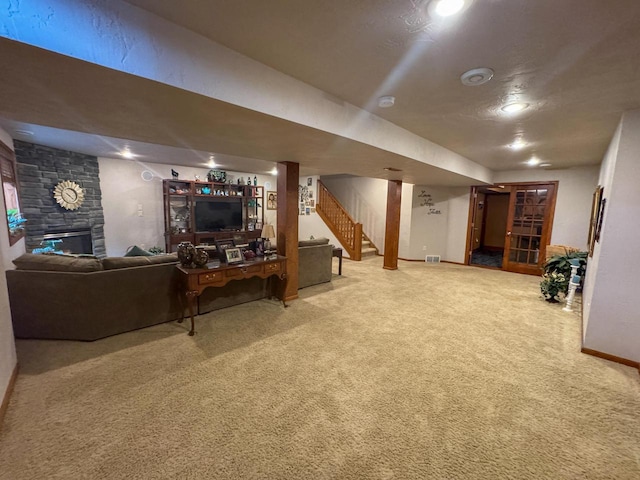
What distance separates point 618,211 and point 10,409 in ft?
16.4

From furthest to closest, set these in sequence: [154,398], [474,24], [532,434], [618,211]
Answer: [618,211]
[154,398]
[532,434]
[474,24]

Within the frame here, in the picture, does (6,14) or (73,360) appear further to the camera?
(73,360)

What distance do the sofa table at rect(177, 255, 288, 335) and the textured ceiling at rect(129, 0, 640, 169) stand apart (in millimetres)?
2108

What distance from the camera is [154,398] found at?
1873mm

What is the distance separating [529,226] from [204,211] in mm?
7717

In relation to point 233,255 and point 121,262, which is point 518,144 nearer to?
point 233,255

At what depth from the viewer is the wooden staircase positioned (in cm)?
673

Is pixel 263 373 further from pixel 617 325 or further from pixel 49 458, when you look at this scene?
pixel 617 325

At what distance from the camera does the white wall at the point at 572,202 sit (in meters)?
5.10

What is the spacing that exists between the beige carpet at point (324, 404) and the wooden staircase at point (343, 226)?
12.0 feet

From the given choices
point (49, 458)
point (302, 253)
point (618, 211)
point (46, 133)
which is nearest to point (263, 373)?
point (49, 458)

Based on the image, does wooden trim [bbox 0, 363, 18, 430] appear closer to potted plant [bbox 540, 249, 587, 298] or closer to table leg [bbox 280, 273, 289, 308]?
table leg [bbox 280, 273, 289, 308]

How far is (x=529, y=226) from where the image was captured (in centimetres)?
580

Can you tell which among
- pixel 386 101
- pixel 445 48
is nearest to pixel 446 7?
pixel 445 48
